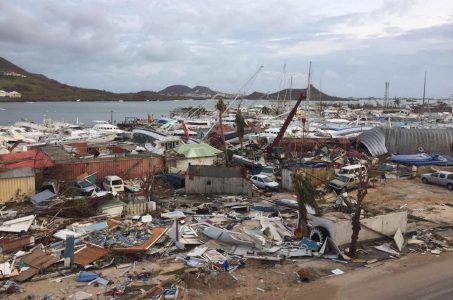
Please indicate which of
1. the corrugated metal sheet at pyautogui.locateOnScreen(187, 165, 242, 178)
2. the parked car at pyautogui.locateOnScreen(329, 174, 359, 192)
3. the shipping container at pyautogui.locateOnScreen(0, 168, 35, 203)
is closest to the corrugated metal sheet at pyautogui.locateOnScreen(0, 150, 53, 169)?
the shipping container at pyautogui.locateOnScreen(0, 168, 35, 203)

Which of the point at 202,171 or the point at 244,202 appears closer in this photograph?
the point at 244,202

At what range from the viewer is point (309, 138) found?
45.0m

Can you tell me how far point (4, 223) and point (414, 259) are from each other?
1635 centimetres

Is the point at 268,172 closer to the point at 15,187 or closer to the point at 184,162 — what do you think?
the point at 184,162

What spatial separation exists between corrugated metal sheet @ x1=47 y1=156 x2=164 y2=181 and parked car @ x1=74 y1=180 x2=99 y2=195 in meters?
1.68

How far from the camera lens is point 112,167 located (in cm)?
2820

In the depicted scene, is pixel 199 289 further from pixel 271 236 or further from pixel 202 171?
pixel 202 171

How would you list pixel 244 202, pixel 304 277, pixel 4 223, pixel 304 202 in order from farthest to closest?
1. pixel 244 202
2. pixel 4 223
3. pixel 304 202
4. pixel 304 277

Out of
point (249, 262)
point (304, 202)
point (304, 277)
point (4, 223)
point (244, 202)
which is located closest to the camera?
point (304, 277)

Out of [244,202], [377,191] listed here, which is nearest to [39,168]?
[244,202]

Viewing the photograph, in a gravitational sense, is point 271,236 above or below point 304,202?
below

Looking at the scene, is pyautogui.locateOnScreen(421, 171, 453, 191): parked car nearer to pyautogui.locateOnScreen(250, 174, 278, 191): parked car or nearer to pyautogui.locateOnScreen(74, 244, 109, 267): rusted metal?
pyautogui.locateOnScreen(250, 174, 278, 191): parked car

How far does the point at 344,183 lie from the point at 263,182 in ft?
15.9

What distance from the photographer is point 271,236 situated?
18.2m
